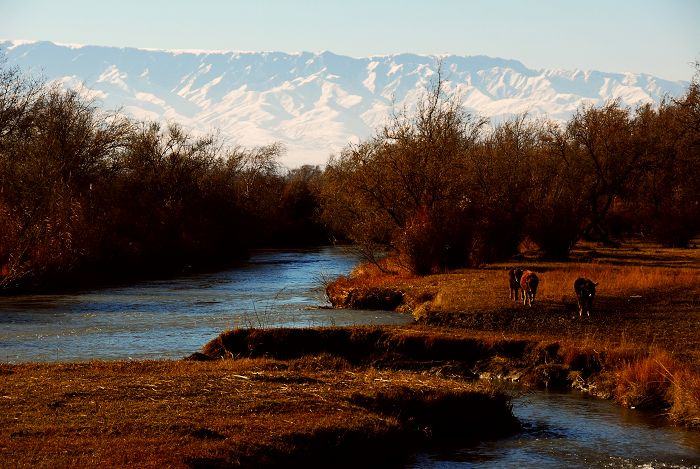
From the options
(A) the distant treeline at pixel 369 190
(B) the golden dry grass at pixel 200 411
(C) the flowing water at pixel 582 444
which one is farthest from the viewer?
(A) the distant treeline at pixel 369 190

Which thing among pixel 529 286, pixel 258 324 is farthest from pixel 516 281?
pixel 258 324

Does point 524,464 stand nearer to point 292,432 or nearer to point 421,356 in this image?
point 292,432

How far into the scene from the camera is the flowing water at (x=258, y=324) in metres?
15.3

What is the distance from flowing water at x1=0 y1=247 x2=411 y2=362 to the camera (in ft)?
78.3

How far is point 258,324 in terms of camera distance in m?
27.0

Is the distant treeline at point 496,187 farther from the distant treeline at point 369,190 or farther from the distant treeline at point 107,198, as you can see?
the distant treeline at point 107,198

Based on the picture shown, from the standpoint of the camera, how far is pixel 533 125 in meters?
86.7

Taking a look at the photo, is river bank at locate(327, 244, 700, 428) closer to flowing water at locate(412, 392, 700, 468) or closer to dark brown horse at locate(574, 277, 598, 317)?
dark brown horse at locate(574, 277, 598, 317)

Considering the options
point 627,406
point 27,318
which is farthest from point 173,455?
point 27,318

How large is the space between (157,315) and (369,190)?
44.1 feet

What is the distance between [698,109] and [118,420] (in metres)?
46.3

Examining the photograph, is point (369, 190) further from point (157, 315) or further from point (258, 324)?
point (258, 324)

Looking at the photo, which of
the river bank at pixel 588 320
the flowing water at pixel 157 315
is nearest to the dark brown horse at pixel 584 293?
the river bank at pixel 588 320

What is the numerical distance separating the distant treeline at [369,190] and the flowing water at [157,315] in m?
4.16
